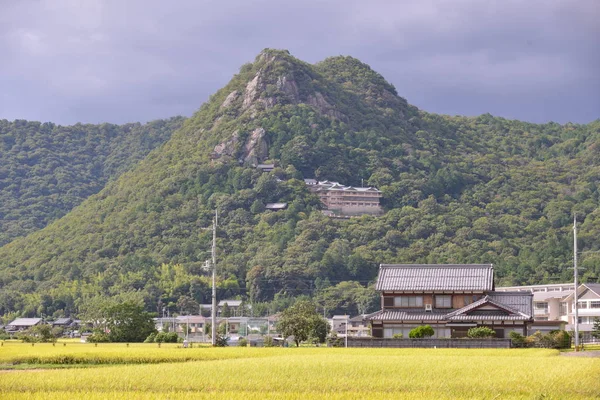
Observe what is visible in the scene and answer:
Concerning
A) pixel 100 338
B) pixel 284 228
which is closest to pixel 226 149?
pixel 284 228

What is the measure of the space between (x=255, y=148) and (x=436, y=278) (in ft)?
397

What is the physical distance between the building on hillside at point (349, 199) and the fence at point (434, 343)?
117 m

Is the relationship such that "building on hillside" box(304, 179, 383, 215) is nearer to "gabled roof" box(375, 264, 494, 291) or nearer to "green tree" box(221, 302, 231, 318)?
"green tree" box(221, 302, 231, 318)

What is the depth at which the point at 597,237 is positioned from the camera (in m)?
148

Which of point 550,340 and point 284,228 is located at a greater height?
point 284,228

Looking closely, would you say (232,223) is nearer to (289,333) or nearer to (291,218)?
(291,218)

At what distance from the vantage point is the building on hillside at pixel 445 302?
223 ft

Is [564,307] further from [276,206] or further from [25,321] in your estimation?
[276,206]

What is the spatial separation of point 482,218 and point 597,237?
69.4ft

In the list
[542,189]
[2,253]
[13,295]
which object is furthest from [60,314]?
[542,189]

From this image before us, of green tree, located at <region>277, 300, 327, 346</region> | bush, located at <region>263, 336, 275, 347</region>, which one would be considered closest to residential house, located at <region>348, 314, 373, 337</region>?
bush, located at <region>263, 336, 275, 347</region>

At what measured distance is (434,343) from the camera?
57562mm

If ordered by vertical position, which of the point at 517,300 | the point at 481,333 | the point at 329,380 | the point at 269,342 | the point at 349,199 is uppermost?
the point at 349,199

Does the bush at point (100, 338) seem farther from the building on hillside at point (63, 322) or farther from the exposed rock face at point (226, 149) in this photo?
the exposed rock face at point (226, 149)
